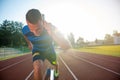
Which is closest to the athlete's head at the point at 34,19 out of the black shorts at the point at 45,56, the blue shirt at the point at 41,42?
the blue shirt at the point at 41,42

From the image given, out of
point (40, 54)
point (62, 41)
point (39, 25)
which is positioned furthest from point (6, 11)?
point (62, 41)

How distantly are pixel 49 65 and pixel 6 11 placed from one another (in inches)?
94.2

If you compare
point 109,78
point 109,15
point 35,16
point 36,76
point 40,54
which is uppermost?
point 109,15

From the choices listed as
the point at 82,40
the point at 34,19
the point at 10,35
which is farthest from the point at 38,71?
the point at 82,40

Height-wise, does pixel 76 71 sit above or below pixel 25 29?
below

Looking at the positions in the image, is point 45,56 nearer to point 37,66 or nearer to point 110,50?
point 37,66

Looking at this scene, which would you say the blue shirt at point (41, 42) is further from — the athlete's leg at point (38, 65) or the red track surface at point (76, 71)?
the red track surface at point (76, 71)

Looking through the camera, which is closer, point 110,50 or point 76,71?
point 76,71

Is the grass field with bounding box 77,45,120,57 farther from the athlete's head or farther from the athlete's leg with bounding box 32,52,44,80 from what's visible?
the athlete's head

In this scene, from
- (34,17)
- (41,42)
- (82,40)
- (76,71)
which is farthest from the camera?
(82,40)

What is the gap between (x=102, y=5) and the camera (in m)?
5.59

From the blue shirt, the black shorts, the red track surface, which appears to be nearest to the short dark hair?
the blue shirt

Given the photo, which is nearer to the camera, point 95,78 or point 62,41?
point 62,41

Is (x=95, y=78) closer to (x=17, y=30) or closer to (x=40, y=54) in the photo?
(x=17, y=30)
